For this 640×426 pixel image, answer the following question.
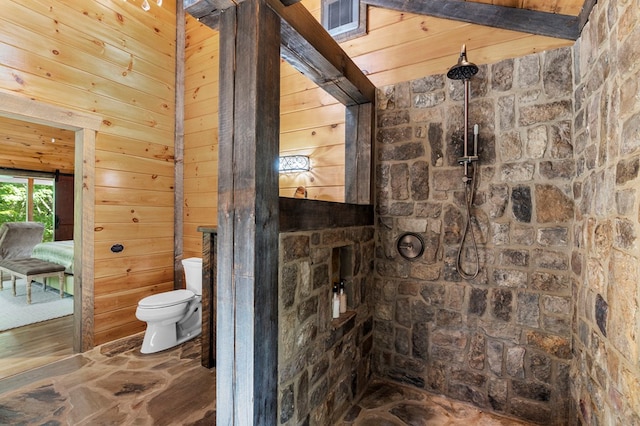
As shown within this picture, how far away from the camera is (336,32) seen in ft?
8.08

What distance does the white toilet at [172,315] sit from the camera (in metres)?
2.47

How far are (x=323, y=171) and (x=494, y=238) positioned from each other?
139cm

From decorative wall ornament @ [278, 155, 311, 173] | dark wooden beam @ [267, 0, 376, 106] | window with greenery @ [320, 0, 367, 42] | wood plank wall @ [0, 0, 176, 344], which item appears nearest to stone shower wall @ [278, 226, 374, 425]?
decorative wall ornament @ [278, 155, 311, 173]

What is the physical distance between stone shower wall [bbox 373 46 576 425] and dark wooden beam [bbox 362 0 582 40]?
147 mm

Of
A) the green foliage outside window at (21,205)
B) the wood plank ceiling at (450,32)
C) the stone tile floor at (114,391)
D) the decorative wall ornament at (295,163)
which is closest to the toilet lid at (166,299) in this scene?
the stone tile floor at (114,391)

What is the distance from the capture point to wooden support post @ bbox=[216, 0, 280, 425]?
3.76 feet

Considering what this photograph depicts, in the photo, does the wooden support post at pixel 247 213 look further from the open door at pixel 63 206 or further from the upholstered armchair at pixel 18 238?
the open door at pixel 63 206

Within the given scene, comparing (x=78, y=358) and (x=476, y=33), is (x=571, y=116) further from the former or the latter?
(x=78, y=358)

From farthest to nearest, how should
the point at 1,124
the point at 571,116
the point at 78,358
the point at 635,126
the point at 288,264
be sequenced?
the point at 1,124 → the point at 78,358 → the point at 571,116 → the point at 288,264 → the point at 635,126

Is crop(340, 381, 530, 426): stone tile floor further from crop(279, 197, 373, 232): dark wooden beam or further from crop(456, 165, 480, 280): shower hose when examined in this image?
crop(279, 197, 373, 232): dark wooden beam

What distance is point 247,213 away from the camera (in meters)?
1.15

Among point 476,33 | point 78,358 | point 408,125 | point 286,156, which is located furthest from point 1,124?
point 476,33

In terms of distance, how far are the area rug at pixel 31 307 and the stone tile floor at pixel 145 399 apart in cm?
151

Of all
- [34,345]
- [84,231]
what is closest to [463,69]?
[84,231]
